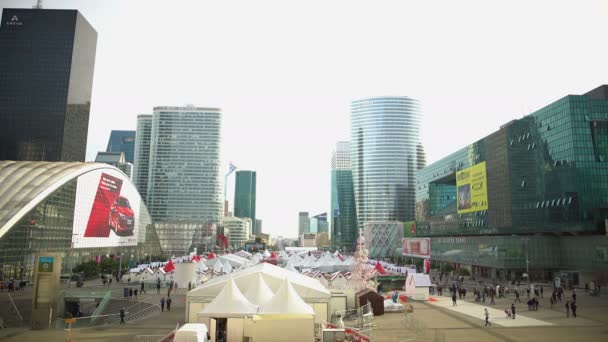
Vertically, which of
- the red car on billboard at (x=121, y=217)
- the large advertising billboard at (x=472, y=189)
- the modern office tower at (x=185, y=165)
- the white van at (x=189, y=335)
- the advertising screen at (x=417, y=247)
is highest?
the modern office tower at (x=185, y=165)

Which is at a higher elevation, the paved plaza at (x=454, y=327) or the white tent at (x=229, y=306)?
the white tent at (x=229, y=306)

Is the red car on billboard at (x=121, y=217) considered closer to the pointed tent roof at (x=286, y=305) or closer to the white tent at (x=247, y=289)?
the white tent at (x=247, y=289)

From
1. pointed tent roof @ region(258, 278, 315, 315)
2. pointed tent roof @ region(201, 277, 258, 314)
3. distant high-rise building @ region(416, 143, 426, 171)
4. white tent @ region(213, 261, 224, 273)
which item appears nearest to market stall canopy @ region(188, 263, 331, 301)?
pointed tent roof @ region(201, 277, 258, 314)

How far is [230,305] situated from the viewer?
77.0 ft

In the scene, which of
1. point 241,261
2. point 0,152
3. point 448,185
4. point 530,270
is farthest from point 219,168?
point 530,270

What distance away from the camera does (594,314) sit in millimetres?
31703

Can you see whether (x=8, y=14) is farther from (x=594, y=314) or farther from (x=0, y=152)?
(x=594, y=314)

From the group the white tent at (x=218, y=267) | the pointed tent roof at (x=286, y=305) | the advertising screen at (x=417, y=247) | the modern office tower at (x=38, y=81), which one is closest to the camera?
the pointed tent roof at (x=286, y=305)

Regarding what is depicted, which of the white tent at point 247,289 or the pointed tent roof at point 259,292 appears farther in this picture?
the white tent at point 247,289

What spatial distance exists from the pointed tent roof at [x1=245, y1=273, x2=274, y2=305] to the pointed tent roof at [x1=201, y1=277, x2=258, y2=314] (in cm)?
216

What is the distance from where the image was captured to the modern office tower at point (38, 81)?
5330 inches

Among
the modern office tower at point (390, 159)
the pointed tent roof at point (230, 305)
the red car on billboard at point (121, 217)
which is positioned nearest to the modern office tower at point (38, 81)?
the red car on billboard at point (121, 217)

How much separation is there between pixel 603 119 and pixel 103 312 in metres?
70.5

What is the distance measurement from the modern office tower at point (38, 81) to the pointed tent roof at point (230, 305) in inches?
5365
